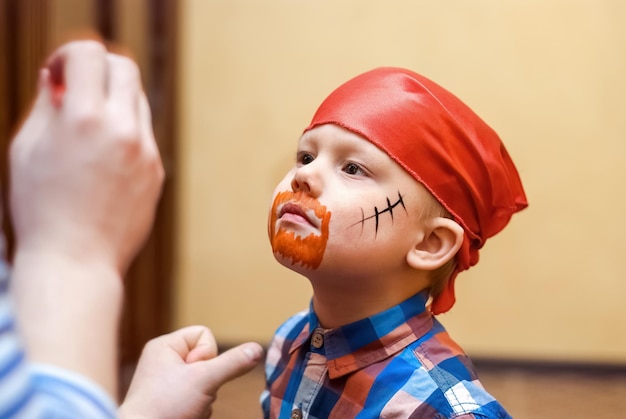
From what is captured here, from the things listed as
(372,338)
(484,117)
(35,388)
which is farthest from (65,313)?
(484,117)

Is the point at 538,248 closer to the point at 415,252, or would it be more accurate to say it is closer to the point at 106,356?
the point at 415,252

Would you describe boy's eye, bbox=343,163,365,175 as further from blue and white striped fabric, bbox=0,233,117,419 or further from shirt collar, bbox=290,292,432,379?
blue and white striped fabric, bbox=0,233,117,419

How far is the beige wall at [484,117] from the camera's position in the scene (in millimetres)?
2221

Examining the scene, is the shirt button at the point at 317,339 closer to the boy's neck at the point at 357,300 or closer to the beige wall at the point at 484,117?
the boy's neck at the point at 357,300

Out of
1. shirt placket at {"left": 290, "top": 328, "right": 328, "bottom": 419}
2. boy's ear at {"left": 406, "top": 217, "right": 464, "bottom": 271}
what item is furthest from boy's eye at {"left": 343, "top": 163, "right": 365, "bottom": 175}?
shirt placket at {"left": 290, "top": 328, "right": 328, "bottom": 419}

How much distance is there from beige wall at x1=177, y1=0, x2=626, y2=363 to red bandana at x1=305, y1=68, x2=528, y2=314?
1.36 metres

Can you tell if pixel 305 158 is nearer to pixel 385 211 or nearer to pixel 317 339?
pixel 385 211

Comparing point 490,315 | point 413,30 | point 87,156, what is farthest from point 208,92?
point 87,156

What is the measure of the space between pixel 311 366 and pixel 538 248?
1589 millimetres

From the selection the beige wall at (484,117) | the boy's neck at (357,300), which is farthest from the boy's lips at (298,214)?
the beige wall at (484,117)

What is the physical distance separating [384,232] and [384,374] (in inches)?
7.2

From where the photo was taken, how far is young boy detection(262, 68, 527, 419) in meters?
0.84

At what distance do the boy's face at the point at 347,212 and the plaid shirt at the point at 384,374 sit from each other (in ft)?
0.28

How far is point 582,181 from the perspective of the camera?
228 cm
